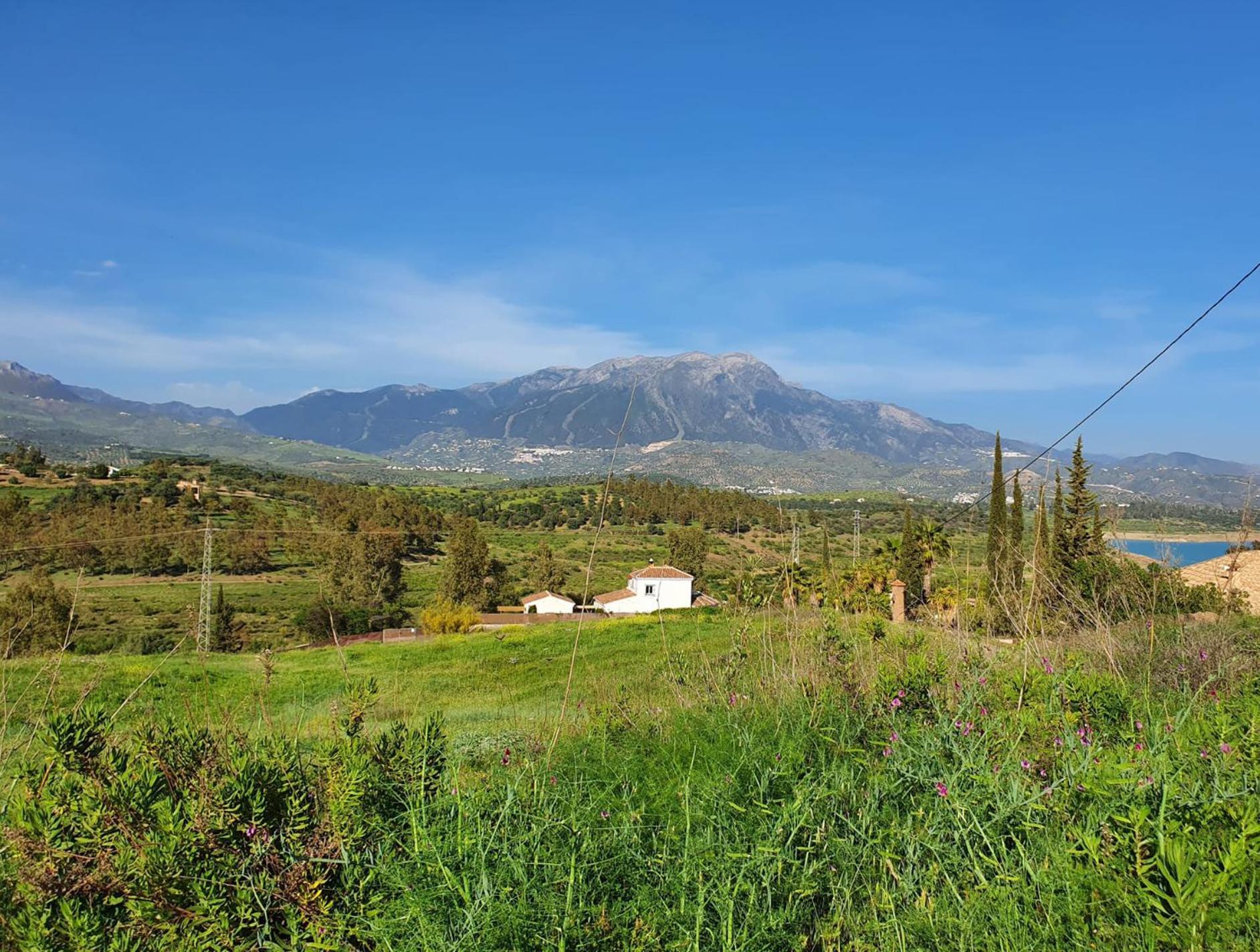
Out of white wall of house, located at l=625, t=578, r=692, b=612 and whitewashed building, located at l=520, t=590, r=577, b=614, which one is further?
whitewashed building, located at l=520, t=590, r=577, b=614

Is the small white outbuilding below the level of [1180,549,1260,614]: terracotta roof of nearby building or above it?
below

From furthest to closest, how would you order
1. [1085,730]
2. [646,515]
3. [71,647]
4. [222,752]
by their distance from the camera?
[646,515], [71,647], [1085,730], [222,752]

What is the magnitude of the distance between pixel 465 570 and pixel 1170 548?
151 feet

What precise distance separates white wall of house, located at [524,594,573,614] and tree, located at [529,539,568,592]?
2980 mm

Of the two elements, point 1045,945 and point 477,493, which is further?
point 477,493

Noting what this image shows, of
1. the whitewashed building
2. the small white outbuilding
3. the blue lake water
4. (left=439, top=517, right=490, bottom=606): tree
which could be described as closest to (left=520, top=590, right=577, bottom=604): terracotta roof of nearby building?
the whitewashed building

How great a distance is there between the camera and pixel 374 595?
164ft

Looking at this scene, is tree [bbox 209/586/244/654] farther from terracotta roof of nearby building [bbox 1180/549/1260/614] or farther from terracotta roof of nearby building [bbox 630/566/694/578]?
terracotta roof of nearby building [bbox 1180/549/1260/614]

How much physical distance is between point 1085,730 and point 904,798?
1.06 m

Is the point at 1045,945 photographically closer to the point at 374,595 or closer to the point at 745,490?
the point at 745,490

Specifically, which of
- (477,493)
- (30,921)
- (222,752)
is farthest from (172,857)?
(477,493)

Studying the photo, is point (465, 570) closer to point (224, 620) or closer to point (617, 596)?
point (617, 596)

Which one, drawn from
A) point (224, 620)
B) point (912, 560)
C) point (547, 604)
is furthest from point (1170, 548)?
point (547, 604)

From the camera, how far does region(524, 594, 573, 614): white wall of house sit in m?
46.1
